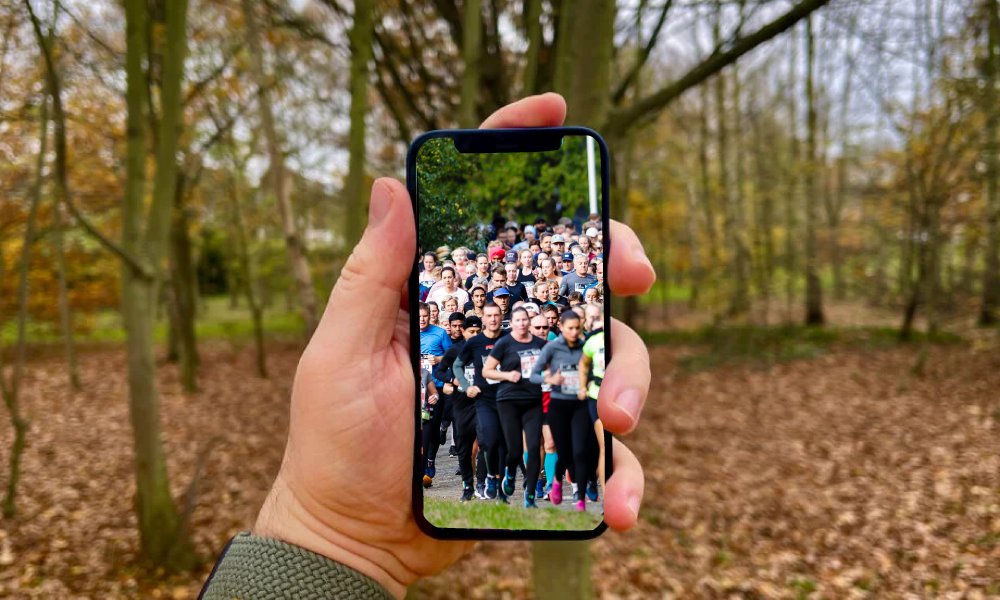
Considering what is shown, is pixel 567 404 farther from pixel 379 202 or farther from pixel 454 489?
pixel 379 202

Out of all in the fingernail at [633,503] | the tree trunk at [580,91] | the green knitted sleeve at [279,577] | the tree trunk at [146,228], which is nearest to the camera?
the green knitted sleeve at [279,577]

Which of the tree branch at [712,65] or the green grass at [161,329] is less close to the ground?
the tree branch at [712,65]

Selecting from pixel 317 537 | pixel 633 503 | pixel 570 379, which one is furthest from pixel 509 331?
pixel 317 537

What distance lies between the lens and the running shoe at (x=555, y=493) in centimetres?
145

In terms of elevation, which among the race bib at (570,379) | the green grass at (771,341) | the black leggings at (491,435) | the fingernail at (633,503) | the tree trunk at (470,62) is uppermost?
the tree trunk at (470,62)

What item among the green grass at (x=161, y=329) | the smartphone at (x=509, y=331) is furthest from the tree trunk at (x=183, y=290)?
the smartphone at (x=509, y=331)

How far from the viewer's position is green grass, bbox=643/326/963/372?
10852 mm

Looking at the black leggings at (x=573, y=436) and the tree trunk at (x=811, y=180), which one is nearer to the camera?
the black leggings at (x=573, y=436)

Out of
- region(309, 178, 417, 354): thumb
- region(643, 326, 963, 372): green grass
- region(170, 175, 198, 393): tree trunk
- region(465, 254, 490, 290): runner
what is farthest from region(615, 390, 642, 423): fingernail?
region(643, 326, 963, 372): green grass

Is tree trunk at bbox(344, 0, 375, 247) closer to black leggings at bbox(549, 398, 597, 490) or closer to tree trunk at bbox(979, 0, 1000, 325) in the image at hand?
black leggings at bbox(549, 398, 597, 490)

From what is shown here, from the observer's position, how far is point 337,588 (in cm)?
134

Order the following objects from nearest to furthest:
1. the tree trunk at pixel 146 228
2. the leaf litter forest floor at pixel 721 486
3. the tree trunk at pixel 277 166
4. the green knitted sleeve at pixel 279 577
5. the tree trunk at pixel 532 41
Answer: the green knitted sleeve at pixel 279 577 < the tree trunk at pixel 532 41 < the tree trunk at pixel 146 228 < the leaf litter forest floor at pixel 721 486 < the tree trunk at pixel 277 166

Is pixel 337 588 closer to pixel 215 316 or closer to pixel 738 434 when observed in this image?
pixel 738 434

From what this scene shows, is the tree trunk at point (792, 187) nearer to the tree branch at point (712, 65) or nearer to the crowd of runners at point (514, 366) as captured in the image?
the tree branch at point (712, 65)
